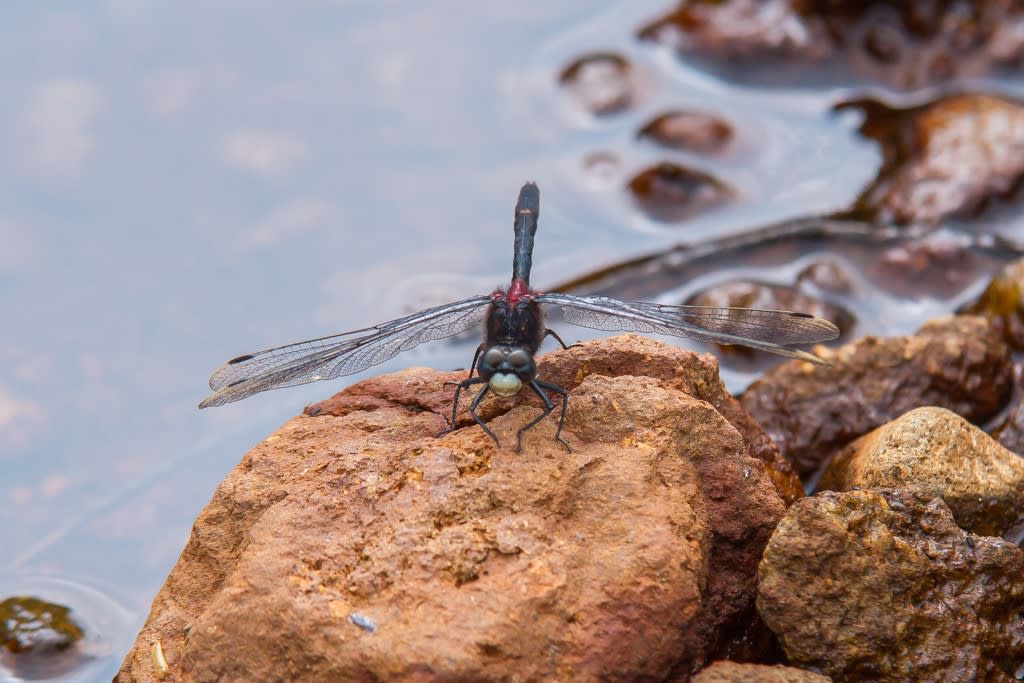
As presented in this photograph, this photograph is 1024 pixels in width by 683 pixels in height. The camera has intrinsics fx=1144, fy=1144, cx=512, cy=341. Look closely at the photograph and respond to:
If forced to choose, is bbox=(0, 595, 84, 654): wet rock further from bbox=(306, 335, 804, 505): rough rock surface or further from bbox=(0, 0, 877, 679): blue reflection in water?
bbox=(306, 335, 804, 505): rough rock surface

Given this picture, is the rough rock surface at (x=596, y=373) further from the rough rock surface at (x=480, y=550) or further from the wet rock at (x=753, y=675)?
the wet rock at (x=753, y=675)

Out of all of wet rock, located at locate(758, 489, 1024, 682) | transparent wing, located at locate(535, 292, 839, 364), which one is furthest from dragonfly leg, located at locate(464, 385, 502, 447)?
wet rock, located at locate(758, 489, 1024, 682)

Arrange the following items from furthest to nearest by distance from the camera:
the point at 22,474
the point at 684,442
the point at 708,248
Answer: the point at 708,248, the point at 22,474, the point at 684,442

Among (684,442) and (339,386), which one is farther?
(339,386)

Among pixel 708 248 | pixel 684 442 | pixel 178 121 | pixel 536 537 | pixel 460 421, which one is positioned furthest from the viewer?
pixel 178 121

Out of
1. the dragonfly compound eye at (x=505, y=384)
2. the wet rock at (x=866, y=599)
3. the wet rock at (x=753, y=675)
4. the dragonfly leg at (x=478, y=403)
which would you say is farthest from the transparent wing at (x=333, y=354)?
the wet rock at (x=753, y=675)

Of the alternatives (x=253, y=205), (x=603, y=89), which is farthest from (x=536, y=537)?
(x=603, y=89)

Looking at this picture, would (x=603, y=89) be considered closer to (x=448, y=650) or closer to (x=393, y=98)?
(x=393, y=98)
